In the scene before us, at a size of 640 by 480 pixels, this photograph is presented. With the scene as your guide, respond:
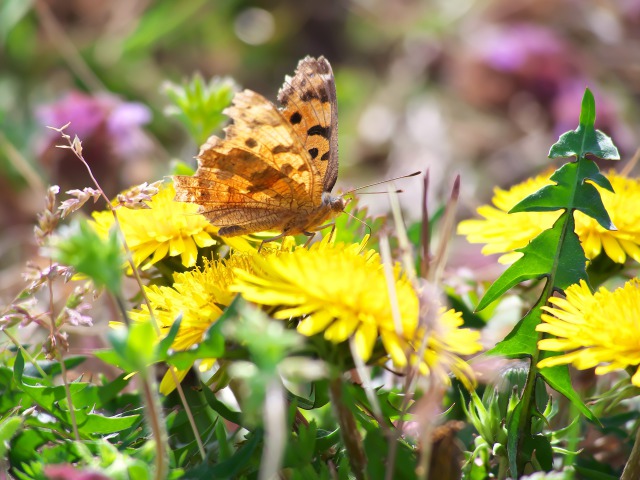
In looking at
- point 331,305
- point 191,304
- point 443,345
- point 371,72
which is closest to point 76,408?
point 191,304

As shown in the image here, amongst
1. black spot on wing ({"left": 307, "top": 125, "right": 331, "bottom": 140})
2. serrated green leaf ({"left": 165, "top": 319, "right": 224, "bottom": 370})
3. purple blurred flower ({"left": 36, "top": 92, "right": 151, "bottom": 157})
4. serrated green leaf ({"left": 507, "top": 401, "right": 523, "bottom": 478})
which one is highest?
purple blurred flower ({"left": 36, "top": 92, "right": 151, "bottom": 157})

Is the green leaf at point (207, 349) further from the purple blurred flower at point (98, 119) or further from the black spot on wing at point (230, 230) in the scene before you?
the purple blurred flower at point (98, 119)

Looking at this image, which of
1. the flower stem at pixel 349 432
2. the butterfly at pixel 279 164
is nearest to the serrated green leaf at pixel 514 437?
the flower stem at pixel 349 432

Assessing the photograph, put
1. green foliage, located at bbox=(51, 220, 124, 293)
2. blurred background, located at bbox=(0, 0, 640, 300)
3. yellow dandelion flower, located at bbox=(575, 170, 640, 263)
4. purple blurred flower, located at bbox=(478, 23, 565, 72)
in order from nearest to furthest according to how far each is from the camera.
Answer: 1. green foliage, located at bbox=(51, 220, 124, 293)
2. yellow dandelion flower, located at bbox=(575, 170, 640, 263)
3. blurred background, located at bbox=(0, 0, 640, 300)
4. purple blurred flower, located at bbox=(478, 23, 565, 72)

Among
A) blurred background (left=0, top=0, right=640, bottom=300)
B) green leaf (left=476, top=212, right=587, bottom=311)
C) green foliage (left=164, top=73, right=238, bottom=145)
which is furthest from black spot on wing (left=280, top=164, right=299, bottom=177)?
blurred background (left=0, top=0, right=640, bottom=300)

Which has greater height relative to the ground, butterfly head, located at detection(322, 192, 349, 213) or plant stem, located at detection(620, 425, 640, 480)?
butterfly head, located at detection(322, 192, 349, 213)

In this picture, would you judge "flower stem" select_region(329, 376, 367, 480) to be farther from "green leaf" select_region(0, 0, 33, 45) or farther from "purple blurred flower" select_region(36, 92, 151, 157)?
"green leaf" select_region(0, 0, 33, 45)

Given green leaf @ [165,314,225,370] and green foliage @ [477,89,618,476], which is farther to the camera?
green foliage @ [477,89,618,476]
